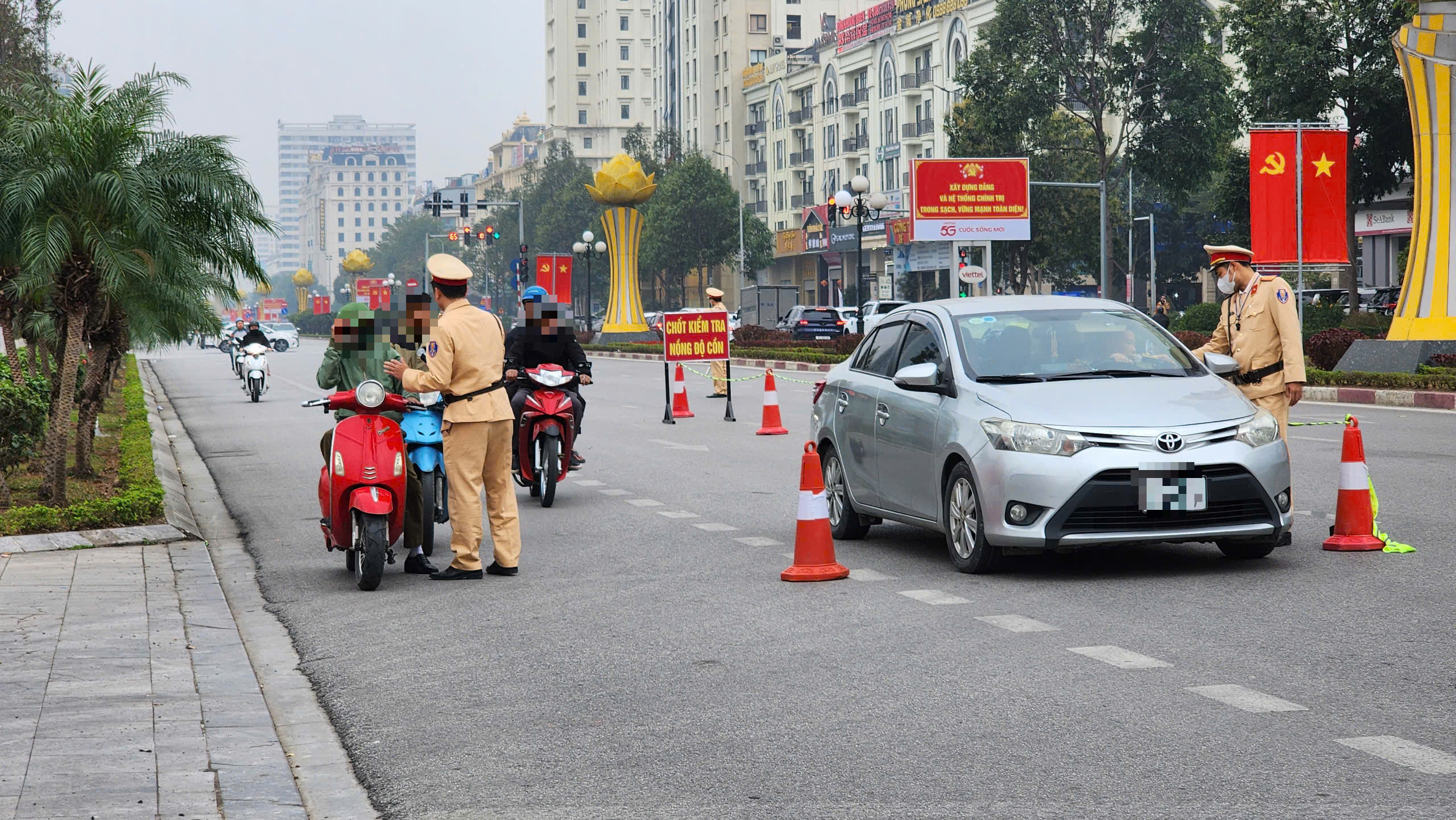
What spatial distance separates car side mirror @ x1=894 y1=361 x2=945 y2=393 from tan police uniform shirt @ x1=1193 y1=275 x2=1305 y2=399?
1886 millimetres

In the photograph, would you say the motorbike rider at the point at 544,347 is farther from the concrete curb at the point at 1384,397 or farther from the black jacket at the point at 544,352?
the concrete curb at the point at 1384,397

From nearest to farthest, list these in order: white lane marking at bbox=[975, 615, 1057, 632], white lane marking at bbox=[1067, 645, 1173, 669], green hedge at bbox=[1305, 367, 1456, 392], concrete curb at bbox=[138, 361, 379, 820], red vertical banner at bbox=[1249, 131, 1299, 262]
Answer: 1. concrete curb at bbox=[138, 361, 379, 820]
2. white lane marking at bbox=[1067, 645, 1173, 669]
3. white lane marking at bbox=[975, 615, 1057, 632]
4. green hedge at bbox=[1305, 367, 1456, 392]
5. red vertical banner at bbox=[1249, 131, 1299, 262]

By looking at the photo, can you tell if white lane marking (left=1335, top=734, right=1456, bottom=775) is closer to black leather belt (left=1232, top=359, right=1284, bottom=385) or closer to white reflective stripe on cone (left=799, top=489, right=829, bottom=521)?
white reflective stripe on cone (left=799, top=489, right=829, bottom=521)

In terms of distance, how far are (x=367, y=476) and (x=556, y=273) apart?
160 ft

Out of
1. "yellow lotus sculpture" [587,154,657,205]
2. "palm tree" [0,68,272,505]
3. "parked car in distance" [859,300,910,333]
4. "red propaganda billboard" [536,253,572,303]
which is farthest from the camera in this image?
"yellow lotus sculpture" [587,154,657,205]

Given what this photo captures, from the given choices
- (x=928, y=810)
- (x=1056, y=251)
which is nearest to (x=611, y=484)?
(x=928, y=810)

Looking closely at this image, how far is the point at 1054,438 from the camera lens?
836cm

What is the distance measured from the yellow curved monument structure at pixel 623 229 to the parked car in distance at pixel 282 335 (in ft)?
52.5

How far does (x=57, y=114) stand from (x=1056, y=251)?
5396 cm

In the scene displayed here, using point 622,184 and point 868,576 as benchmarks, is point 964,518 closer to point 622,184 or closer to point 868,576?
point 868,576

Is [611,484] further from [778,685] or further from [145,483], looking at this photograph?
[778,685]

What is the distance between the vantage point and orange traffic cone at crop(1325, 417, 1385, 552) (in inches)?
367

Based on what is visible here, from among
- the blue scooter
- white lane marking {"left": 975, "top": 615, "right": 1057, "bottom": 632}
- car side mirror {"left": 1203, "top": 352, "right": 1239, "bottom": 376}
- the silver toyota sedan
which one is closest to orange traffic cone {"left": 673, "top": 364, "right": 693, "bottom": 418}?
the silver toyota sedan

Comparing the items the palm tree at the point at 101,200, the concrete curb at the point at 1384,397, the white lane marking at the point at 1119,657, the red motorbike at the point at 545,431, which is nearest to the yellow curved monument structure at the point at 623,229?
the concrete curb at the point at 1384,397
